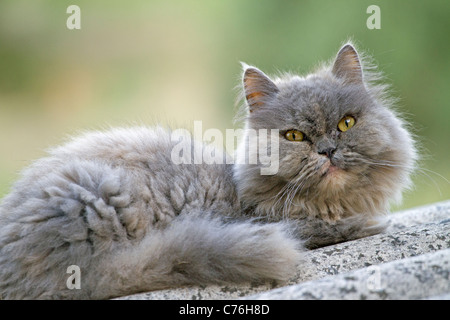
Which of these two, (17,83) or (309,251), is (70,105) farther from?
(309,251)

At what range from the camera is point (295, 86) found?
93.0 inches

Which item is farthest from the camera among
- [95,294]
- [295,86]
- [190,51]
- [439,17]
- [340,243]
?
[190,51]

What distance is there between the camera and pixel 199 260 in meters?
1.75

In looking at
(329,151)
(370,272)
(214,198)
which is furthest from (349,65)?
(370,272)

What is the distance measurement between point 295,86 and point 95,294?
1293mm

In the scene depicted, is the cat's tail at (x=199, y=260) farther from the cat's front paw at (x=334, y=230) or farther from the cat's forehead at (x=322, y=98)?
the cat's forehead at (x=322, y=98)

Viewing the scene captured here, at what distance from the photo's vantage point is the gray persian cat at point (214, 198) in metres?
1.75

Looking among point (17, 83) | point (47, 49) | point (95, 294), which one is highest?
point (47, 49)

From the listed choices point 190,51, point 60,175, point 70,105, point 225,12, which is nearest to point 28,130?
point 70,105

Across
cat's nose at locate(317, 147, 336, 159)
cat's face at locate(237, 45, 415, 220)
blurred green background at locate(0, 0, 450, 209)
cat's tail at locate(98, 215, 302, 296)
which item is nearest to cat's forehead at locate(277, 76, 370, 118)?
cat's face at locate(237, 45, 415, 220)

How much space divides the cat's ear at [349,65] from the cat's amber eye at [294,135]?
43 cm

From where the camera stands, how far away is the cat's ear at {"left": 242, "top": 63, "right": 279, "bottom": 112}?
2.38 metres

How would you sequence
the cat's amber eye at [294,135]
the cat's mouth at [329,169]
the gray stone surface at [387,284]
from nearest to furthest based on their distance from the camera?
1. the gray stone surface at [387,284]
2. the cat's mouth at [329,169]
3. the cat's amber eye at [294,135]

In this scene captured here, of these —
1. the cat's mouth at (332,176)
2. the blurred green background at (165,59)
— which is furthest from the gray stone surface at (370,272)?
the blurred green background at (165,59)
